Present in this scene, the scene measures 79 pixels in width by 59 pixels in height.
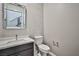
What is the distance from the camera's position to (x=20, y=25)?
1.42 m

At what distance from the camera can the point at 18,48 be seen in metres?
1.39

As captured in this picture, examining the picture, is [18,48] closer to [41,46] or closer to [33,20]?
[41,46]

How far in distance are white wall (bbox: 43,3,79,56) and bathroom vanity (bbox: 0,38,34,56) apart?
0.28m

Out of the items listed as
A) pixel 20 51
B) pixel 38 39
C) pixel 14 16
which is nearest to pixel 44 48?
pixel 38 39

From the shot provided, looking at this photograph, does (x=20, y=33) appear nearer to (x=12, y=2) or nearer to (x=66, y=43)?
(x=12, y=2)

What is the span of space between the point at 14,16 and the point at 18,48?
1.61 ft

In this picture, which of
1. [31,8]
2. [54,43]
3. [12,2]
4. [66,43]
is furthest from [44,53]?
[12,2]

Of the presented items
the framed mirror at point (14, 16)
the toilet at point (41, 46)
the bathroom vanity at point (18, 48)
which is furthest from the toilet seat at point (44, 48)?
the framed mirror at point (14, 16)

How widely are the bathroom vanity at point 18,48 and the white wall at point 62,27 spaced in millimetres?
285

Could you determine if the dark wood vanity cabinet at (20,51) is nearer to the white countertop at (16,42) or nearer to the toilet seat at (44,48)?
the white countertop at (16,42)

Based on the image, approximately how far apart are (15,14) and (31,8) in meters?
0.27

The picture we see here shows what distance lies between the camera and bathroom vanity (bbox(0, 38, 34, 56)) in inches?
50.8

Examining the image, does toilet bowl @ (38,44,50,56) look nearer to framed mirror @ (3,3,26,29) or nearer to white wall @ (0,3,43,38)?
white wall @ (0,3,43,38)

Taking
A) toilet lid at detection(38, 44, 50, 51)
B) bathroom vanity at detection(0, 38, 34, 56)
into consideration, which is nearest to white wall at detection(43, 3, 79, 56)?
toilet lid at detection(38, 44, 50, 51)
